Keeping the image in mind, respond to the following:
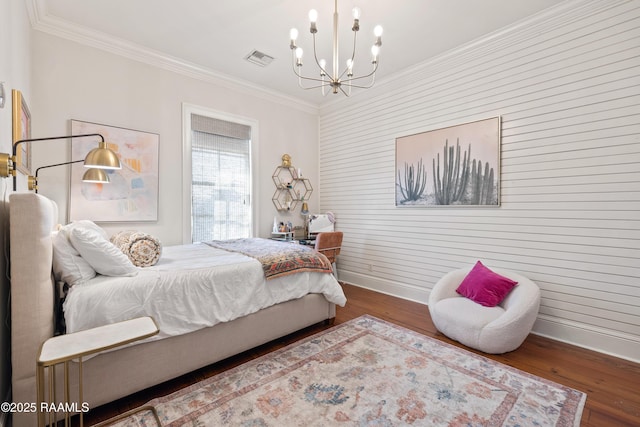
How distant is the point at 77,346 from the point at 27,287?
549 millimetres

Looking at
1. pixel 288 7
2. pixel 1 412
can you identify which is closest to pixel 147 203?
pixel 1 412

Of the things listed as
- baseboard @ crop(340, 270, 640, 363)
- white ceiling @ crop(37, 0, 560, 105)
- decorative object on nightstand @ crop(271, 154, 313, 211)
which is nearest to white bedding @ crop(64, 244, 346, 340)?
decorative object on nightstand @ crop(271, 154, 313, 211)

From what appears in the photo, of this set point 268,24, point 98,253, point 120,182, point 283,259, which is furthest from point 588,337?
point 120,182

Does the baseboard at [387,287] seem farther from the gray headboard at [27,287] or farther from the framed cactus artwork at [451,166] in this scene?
the gray headboard at [27,287]

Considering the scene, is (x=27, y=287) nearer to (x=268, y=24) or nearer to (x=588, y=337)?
(x=268, y=24)

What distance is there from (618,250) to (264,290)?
3026 millimetres

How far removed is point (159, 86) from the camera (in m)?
3.48

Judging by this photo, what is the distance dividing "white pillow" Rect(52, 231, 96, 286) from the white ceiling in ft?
7.37

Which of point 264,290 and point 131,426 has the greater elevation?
point 264,290

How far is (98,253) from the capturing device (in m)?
1.76

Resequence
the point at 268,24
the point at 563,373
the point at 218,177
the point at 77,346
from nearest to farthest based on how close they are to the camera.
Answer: the point at 77,346 < the point at 563,373 < the point at 268,24 < the point at 218,177

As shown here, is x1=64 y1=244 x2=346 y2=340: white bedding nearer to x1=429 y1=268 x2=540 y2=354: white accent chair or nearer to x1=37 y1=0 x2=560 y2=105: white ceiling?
x1=429 y1=268 x2=540 y2=354: white accent chair

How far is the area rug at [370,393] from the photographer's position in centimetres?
167

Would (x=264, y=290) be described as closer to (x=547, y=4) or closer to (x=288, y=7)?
(x=288, y=7)
